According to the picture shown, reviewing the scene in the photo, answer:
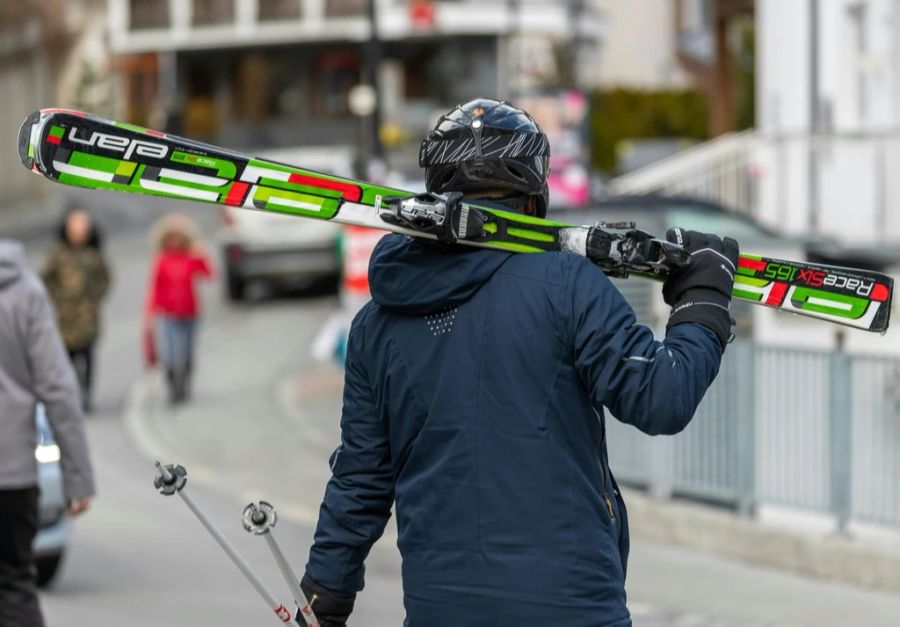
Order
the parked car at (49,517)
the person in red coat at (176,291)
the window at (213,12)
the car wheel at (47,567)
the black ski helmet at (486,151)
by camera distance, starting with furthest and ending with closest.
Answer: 1. the window at (213,12)
2. the person in red coat at (176,291)
3. the car wheel at (47,567)
4. the parked car at (49,517)
5. the black ski helmet at (486,151)

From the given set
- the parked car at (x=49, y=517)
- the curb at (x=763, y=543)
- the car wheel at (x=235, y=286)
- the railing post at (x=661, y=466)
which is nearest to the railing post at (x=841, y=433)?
the curb at (x=763, y=543)

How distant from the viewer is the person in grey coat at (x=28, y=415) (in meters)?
5.83

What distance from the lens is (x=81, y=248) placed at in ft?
51.8

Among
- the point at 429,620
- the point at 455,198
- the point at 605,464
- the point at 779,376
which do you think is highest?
the point at 455,198

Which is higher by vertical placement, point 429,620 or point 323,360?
point 429,620

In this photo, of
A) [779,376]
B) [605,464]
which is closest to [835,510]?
[779,376]

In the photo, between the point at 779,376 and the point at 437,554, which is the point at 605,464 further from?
the point at 779,376

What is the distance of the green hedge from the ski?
175 ft

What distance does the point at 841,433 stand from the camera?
9125 millimetres

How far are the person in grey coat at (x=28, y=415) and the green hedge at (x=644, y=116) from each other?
169 feet

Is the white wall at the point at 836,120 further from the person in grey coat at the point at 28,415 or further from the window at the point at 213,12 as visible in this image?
the window at the point at 213,12

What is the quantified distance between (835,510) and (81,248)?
845cm

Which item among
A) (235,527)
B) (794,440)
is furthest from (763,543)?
(235,527)

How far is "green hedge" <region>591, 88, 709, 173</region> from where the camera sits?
57375 millimetres
